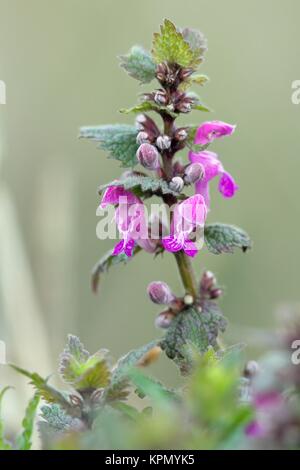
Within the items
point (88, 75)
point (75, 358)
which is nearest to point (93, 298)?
point (88, 75)

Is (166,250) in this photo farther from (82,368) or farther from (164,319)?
(82,368)

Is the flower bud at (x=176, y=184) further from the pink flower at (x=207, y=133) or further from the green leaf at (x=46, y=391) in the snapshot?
the green leaf at (x=46, y=391)

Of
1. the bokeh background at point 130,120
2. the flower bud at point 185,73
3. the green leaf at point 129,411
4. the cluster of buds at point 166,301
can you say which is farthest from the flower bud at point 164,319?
the bokeh background at point 130,120

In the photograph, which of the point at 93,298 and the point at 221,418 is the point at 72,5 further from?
the point at 221,418

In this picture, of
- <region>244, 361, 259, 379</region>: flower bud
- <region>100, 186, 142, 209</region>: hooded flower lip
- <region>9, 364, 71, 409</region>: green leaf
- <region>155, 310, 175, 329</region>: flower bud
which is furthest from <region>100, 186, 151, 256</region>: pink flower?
<region>9, 364, 71, 409</region>: green leaf

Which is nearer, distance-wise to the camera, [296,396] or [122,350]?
[296,396]
